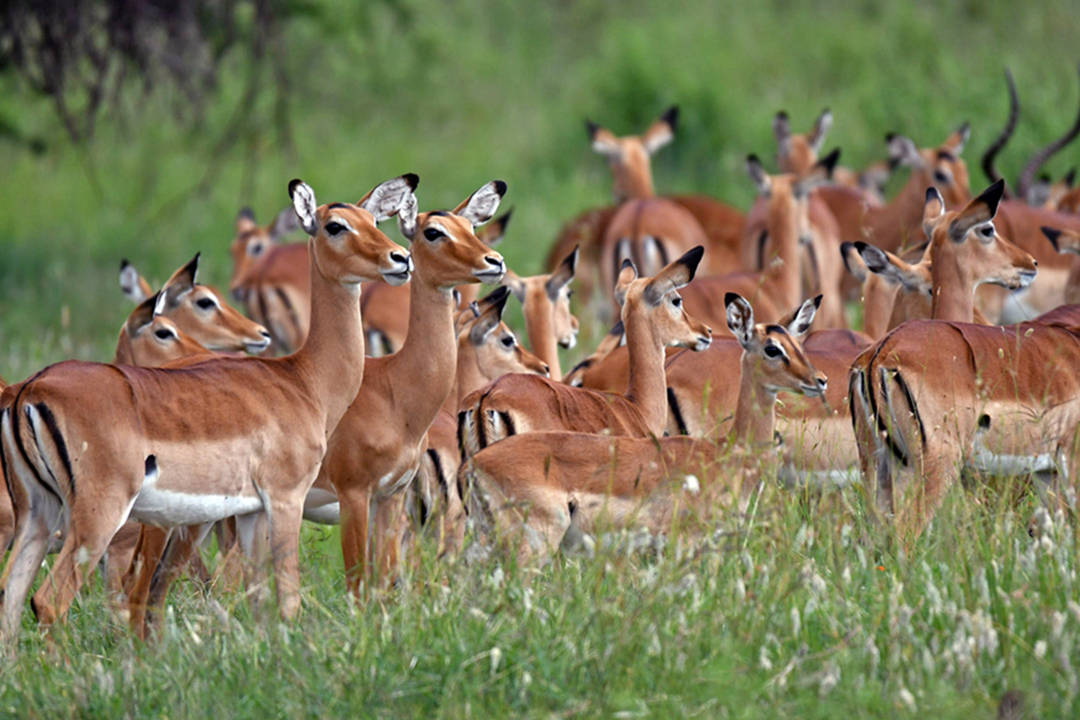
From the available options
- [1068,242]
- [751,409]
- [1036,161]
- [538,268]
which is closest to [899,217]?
[1036,161]

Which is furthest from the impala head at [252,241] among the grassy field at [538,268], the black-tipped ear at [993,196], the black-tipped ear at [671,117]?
the black-tipped ear at [993,196]

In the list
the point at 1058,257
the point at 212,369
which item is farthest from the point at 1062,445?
the point at 1058,257

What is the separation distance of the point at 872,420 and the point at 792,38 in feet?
47.3

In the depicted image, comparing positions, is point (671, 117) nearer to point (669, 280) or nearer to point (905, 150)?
point (905, 150)

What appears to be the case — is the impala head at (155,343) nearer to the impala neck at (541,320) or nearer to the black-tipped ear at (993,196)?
the impala neck at (541,320)

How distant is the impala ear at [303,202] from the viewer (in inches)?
187

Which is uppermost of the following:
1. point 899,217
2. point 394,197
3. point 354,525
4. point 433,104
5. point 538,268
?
point 394,197

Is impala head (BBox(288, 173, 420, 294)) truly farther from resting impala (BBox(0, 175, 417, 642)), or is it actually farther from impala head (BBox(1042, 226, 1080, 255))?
impala head (BBox(1042, 226, 1080, 255))

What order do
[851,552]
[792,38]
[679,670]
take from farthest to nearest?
[792,38], [851,552], [679,670]

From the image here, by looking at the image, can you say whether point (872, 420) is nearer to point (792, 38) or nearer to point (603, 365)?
point (603, 365)

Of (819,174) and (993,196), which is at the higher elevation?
(993,196)

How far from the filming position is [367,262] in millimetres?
4738

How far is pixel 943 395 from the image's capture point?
15.8 feet

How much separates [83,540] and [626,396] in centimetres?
200
